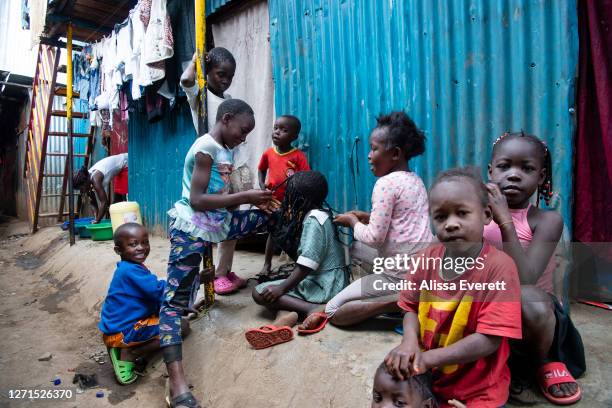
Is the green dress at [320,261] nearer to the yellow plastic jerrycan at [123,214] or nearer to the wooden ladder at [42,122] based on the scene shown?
the yellow plastic jerrycan at [123,214]

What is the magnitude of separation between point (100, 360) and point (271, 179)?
6.63ft

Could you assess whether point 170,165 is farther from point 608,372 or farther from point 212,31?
point 608,372

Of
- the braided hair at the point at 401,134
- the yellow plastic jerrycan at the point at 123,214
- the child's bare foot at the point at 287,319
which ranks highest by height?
the braided hair at the point at 401,134

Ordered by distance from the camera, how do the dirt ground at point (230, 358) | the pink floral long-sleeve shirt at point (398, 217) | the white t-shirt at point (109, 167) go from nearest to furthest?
the dirt ground at point (230, 358) → the pink floral long-sleeve shirt at point (398, 217) → the white t-shirt at point (109, 167)

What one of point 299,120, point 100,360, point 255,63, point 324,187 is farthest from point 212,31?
point 100,360

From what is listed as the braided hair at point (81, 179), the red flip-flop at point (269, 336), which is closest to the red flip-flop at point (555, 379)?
the red flip-flop at point (269, 336)

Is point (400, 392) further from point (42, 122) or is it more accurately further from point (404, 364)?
point (42, 122)

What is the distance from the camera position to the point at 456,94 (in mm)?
2830

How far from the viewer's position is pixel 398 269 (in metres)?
2.24

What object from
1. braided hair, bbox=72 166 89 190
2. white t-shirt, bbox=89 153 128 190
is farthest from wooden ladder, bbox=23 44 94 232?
white t-shirt, bbox=89 153 128 190

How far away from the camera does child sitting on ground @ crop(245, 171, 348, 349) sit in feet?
8.03

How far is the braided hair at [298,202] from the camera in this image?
2.59m

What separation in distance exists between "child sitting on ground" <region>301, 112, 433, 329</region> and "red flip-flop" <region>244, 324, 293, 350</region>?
4.4 inches

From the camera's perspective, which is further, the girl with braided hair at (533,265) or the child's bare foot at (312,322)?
the child's bare foot at (312,322)
